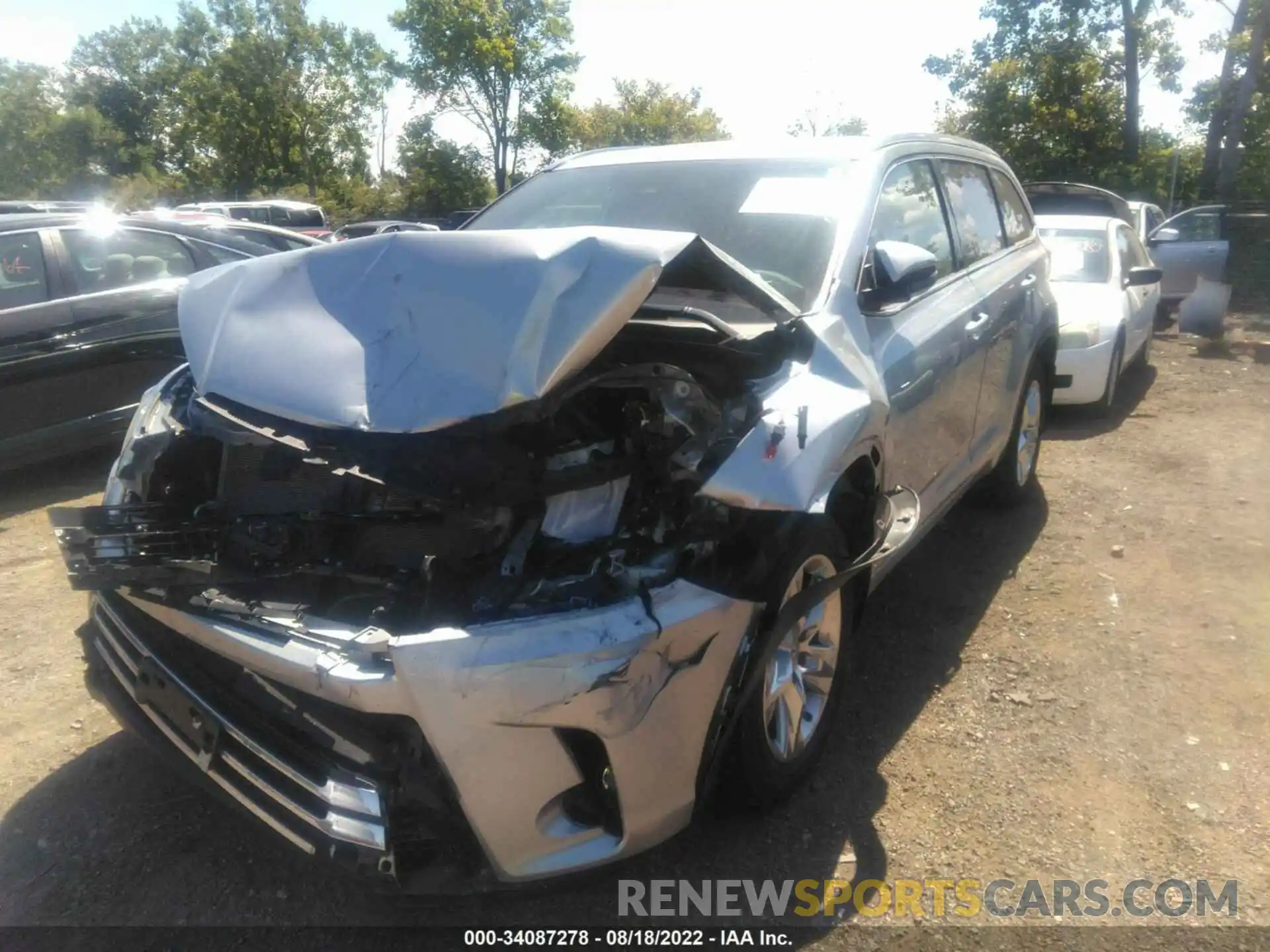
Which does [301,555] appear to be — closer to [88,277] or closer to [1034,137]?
[88,277]

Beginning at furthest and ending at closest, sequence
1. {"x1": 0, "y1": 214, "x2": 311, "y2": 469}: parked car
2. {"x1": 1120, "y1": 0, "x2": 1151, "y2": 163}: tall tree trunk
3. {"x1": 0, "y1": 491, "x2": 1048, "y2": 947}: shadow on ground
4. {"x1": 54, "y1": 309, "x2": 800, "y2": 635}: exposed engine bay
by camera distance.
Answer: {"x1": 1120, "y1": 0, "x2": 1151, "y2": 163}: tall tree trunk, {"x1": 0, "y1": 214, "x2": 311, "y2": 469}: parked car, {"x1": 0, "y1": 491, "x2": 1048, "y2": 947}: shadow on ground, {"x1": 54, "y1": 309, "x2": 800, "y2": 635}: exposed engine bay

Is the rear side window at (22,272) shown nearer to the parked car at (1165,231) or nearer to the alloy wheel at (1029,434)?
the alloy wheel at (1029,434)

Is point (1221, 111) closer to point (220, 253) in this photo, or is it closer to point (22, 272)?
point (220, 253)

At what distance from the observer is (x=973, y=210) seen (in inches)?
175

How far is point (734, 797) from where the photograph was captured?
2598 millimetres

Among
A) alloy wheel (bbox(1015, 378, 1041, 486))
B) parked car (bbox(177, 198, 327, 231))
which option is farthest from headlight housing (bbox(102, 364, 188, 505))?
parked car (bbox(177, 198, 327, 231))

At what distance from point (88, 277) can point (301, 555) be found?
4.28 meters

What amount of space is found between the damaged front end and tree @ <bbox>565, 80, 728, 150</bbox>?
38.2 metres

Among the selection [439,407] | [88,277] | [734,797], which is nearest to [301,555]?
[439,407]

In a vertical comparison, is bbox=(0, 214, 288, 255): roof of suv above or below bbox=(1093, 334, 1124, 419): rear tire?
above

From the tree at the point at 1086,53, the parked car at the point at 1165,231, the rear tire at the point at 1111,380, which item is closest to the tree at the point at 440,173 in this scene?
the tree at the point at 1086,53

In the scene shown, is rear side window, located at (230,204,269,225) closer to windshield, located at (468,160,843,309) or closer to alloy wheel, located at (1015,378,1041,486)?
windshield, located at (468,160,843,309)

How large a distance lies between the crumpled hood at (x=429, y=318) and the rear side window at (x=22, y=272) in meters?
3.30

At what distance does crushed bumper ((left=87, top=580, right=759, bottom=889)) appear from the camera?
1.92 m
